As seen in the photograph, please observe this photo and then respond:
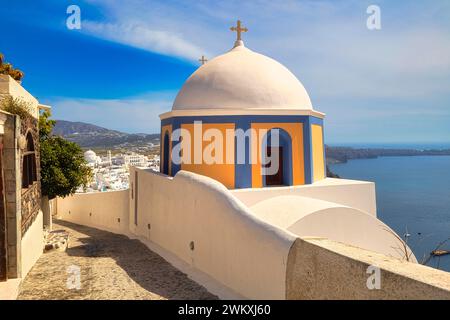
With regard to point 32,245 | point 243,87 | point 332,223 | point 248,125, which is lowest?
point 32,245

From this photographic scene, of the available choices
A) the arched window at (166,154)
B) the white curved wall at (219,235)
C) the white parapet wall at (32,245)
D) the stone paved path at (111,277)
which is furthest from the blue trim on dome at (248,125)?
the white parapet wall at (32,245)

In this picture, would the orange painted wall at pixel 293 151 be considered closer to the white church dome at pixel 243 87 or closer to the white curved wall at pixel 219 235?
the white church dome at pixel 243 87

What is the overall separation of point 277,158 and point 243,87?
2.15 m

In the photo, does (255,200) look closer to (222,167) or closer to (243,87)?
(222,167)

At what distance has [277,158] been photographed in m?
9.98

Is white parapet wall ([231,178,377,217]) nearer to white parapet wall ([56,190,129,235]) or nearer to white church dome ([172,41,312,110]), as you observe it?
white church dome ([172,41,312,110])

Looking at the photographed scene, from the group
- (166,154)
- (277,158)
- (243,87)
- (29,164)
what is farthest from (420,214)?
(29,164)

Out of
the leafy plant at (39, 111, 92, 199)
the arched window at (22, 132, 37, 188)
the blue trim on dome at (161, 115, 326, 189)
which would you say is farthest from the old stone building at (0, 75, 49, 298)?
the leafy plant at (39, 111, 92, 199)

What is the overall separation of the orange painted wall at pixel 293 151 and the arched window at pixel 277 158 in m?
0.10

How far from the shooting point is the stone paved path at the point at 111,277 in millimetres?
6729

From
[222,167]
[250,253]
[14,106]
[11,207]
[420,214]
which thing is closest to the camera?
[250,253]

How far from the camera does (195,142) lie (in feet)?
31.8

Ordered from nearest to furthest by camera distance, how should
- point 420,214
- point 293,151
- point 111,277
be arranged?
point 111,277 < point 293,151 < point 420,214
